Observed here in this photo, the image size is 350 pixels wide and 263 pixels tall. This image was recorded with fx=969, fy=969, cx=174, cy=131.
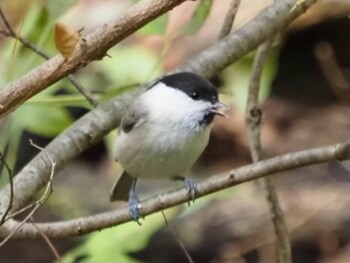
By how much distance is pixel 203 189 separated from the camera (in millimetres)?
1418

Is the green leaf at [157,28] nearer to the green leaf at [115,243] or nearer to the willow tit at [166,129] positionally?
the willow tit at [166,129]

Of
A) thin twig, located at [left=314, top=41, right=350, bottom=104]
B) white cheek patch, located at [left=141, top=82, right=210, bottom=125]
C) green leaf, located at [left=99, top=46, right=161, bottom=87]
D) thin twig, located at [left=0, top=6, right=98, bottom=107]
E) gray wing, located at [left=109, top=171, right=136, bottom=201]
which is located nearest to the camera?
thin twig, located at [left=0, top=6, right=98, bottom=107]

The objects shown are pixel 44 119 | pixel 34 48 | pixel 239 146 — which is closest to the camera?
pixel 34 48

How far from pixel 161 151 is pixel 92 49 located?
41.8 inches

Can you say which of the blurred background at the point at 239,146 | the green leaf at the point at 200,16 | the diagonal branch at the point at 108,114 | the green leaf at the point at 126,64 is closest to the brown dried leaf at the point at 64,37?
the diagonal branch at the point at 108,114

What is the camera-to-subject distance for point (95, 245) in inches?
71.0

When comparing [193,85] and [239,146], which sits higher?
[193,85]

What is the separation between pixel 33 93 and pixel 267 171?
45 cm

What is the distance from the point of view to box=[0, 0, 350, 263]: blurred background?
9.81ft

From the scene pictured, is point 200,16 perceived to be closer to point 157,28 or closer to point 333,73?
point 157,28

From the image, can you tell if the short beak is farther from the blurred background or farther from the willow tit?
the blurred background

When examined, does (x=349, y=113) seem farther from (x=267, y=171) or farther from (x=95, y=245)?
(x=267, y=171)

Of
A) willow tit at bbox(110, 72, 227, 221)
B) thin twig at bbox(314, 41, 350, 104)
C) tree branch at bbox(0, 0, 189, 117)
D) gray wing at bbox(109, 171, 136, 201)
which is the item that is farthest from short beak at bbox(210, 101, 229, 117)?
thin twig at bbox(314, 41, 350, 104)

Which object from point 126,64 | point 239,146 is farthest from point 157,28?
point 239,146
